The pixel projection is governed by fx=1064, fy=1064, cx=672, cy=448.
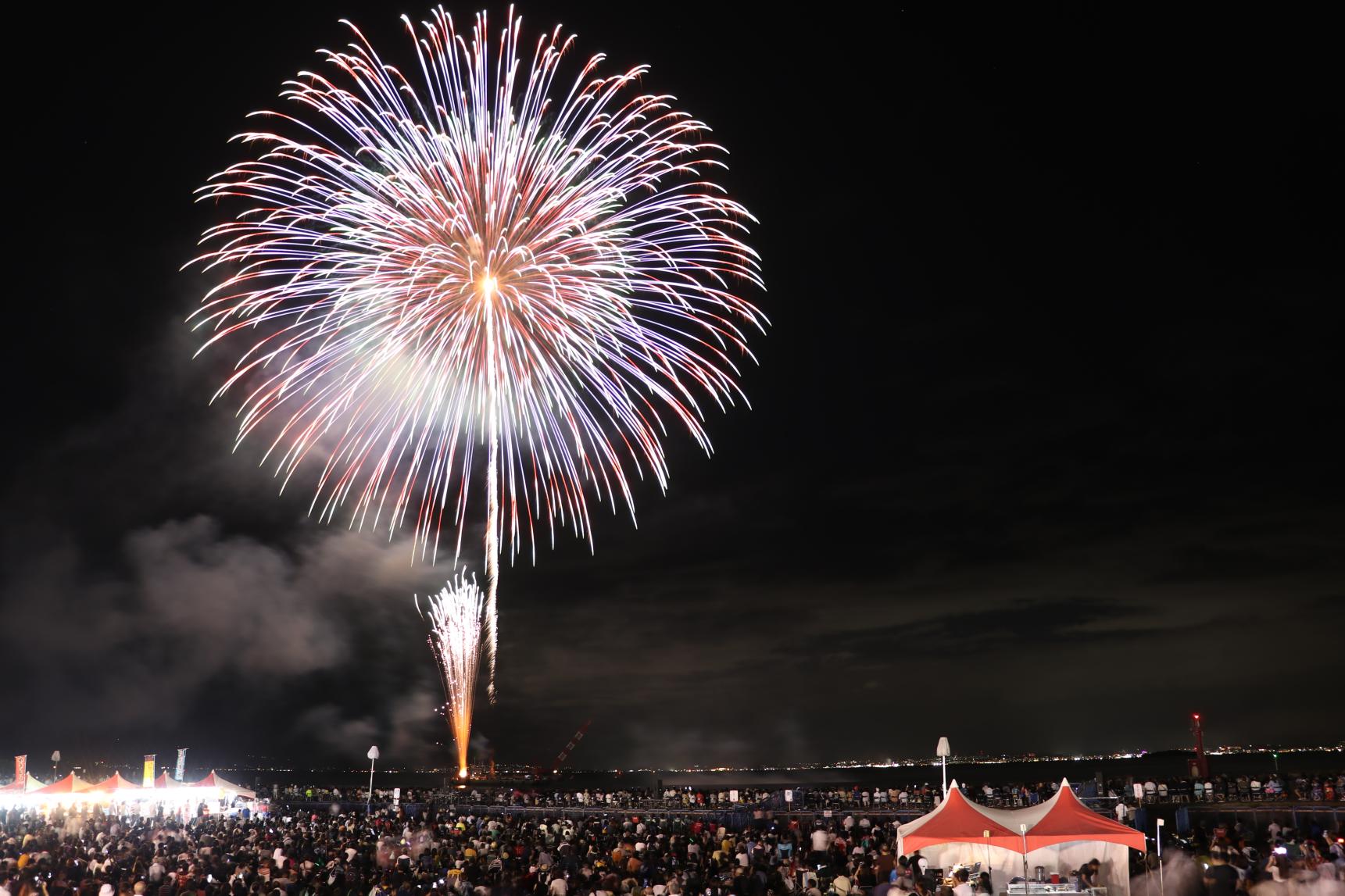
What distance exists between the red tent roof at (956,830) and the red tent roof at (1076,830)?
0.35 meters

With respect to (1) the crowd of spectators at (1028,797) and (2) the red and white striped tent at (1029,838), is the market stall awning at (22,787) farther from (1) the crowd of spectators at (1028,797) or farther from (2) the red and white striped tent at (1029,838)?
(2) the red and white striped tent at (1029,838)

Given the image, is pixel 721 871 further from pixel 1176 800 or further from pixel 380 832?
pixel 1176 800

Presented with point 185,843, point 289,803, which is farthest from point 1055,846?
point 289,803

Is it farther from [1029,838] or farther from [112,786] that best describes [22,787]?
[1029,838]

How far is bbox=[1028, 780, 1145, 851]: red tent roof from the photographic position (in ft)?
54.9

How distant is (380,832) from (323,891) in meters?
14.5

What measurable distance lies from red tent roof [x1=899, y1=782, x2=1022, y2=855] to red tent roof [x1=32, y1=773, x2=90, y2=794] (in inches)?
1261

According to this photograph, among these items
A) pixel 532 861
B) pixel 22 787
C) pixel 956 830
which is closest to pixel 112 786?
pixel 22 787

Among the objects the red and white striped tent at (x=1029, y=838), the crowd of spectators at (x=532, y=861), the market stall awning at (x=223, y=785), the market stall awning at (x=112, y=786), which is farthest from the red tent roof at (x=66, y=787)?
the red and white striped tent at (x=1029, y=838)

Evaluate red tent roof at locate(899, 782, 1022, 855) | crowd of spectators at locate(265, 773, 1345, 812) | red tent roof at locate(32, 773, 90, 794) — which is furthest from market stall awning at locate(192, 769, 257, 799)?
red tent roof at locate(899, 782, 1022, 855)

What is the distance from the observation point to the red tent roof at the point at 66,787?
37.2 meters

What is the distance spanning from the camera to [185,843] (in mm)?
25609

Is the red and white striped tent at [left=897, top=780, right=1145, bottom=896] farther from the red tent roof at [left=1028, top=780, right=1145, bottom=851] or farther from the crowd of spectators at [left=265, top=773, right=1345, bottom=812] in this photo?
the crowd of spectators at [left=265, top=773, right=1345, bottom=812]

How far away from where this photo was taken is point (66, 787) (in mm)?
37438
